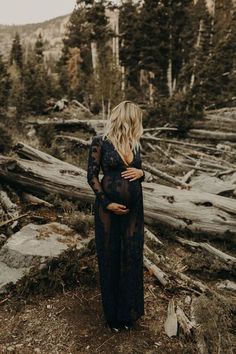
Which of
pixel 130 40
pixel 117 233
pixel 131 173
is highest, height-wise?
pixel 130 40

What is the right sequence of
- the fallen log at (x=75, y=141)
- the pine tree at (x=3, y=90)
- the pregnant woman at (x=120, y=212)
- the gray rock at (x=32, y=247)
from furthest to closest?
the pine tree at (x=3, y=90) → the fallen log at (x=75, y=141) → the gray rock at (x=32, y=247) → the pregnant woman at (x=120, y=212)

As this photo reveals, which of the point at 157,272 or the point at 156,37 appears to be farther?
the point at 156,37

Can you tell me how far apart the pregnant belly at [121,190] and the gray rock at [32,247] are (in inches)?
63.9

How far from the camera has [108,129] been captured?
4.12m

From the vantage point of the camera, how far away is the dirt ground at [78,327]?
4.17m

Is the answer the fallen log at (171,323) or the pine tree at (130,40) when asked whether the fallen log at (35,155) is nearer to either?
the fallen log at (171,323)

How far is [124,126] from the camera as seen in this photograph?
159 inches

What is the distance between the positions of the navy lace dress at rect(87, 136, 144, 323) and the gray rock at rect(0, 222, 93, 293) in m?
1.23

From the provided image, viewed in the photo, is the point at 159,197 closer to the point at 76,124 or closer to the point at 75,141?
the point at 75,141

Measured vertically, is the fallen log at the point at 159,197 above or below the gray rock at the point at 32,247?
above

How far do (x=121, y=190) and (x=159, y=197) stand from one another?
2850 millimetres

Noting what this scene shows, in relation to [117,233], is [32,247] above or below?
below

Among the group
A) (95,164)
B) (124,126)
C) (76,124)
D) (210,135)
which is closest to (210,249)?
(95,164)

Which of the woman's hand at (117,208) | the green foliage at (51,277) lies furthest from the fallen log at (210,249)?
the woman's hand at (117,208)
